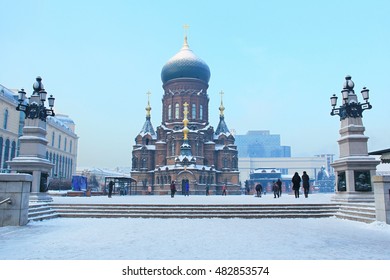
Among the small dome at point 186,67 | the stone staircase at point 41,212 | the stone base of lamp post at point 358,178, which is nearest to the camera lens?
the stone staircase at point 41,212

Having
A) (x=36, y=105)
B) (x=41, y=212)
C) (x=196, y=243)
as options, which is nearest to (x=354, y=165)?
(x=196, y=243)

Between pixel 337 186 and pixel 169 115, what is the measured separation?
3761cm

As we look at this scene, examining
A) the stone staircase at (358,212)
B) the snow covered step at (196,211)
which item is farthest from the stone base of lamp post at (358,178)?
the snow covered step at (196,211)

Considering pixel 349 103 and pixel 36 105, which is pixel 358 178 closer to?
pixel 349 103

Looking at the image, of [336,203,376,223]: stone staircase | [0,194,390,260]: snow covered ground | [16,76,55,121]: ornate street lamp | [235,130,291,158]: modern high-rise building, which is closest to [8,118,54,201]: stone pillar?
[16,76,55,121]: ornate street lamp

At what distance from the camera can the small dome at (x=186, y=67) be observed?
1895 inches

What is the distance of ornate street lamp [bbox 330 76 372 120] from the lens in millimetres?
14141

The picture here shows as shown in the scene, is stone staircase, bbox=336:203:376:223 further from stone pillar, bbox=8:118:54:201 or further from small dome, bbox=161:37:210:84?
small dome, bbox=161:37:210:84

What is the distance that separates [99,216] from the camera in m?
13.0

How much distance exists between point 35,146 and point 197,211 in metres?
7.92

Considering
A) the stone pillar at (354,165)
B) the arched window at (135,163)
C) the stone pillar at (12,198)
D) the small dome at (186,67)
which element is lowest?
the stone pillar at (12,198)

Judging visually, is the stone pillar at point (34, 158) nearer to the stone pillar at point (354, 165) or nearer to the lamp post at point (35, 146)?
the lamp post at point (35, 146)

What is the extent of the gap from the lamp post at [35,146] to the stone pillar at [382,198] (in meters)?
13.2

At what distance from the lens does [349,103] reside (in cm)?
1452
